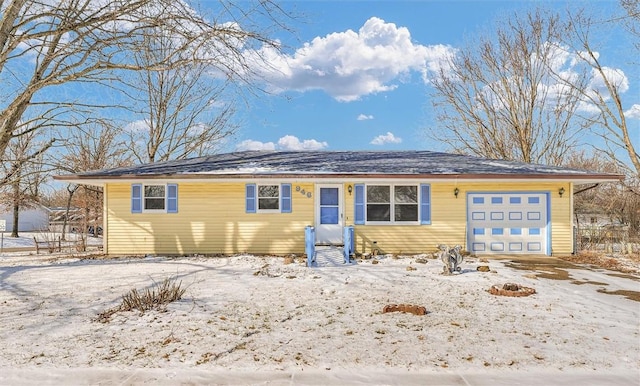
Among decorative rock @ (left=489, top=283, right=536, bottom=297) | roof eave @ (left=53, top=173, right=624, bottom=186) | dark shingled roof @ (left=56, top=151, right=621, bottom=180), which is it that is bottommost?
decorative rock @ (left=489, top=283, right=536, bottom=297)

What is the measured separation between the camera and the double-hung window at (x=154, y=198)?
1180cm

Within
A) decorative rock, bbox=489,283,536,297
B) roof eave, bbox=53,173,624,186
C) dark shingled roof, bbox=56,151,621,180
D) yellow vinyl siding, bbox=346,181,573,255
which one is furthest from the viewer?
yellow vinyl siding, bbox=346,181,573,255

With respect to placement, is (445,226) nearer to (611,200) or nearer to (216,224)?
(216,224)

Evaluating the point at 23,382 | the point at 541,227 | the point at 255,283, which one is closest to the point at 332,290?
the point at 255,283

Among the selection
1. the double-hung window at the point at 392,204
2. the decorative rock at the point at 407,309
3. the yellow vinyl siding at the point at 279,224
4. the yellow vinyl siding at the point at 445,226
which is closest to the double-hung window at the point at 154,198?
the yellow vinyl siding at the point at 279,224

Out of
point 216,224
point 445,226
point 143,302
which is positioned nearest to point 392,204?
point 445,226

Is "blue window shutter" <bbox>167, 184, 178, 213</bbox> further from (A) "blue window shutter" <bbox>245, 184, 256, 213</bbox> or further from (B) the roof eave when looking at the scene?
(A) "blue window shutter" <bbox>245, 184, 256, 213</bbox>

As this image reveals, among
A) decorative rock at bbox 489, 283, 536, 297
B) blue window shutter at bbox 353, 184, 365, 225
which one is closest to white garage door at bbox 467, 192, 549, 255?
blue window shutter at bbox 353, 184, 365, 225

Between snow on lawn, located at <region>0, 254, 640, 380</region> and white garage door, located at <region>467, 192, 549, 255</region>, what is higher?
white garage door, located at <region>467, 192, 549, 255</region>

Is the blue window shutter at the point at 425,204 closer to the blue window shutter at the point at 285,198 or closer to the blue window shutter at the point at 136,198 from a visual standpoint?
the blue window shutter at the point at 285,198

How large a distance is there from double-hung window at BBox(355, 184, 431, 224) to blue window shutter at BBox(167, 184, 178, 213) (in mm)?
5980

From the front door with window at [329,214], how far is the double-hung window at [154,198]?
188 inches

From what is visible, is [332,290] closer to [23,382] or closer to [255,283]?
[255,283]

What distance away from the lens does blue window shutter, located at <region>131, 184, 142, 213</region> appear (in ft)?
38.9
